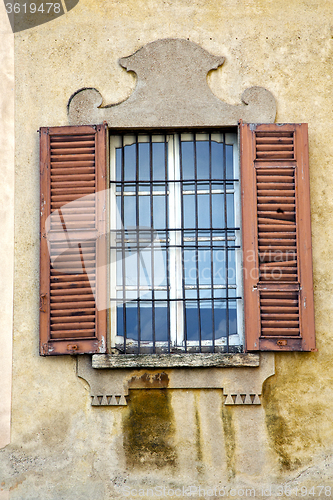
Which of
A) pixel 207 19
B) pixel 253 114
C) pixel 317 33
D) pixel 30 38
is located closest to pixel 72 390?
pixel 253 114

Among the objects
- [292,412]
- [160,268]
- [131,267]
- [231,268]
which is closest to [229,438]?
[292,412]

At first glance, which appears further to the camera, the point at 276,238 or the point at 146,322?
the point at 146,322

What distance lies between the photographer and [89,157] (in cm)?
488

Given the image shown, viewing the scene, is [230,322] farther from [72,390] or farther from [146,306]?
[72,390]

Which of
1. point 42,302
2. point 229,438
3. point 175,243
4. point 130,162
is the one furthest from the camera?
point 130,162

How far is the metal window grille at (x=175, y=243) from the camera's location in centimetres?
489

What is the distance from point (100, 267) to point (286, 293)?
161 centimetres

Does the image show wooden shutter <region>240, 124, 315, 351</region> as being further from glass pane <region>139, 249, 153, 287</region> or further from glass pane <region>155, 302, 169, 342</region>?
glass pane <region>139, 249, 153, 287</region>

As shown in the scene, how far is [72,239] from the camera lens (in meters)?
4.79

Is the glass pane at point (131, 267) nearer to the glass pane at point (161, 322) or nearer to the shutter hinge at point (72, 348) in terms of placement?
the glass pane at point (161, 322)

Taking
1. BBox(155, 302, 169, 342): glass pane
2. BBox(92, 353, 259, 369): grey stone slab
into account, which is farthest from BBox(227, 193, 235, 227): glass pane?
BBox(92, 353, 259, 369): grey stone slab

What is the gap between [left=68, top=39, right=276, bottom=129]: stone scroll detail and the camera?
4961 mm

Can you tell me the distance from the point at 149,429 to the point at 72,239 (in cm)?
175

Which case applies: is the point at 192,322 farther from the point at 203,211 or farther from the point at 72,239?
the point at 72,239
